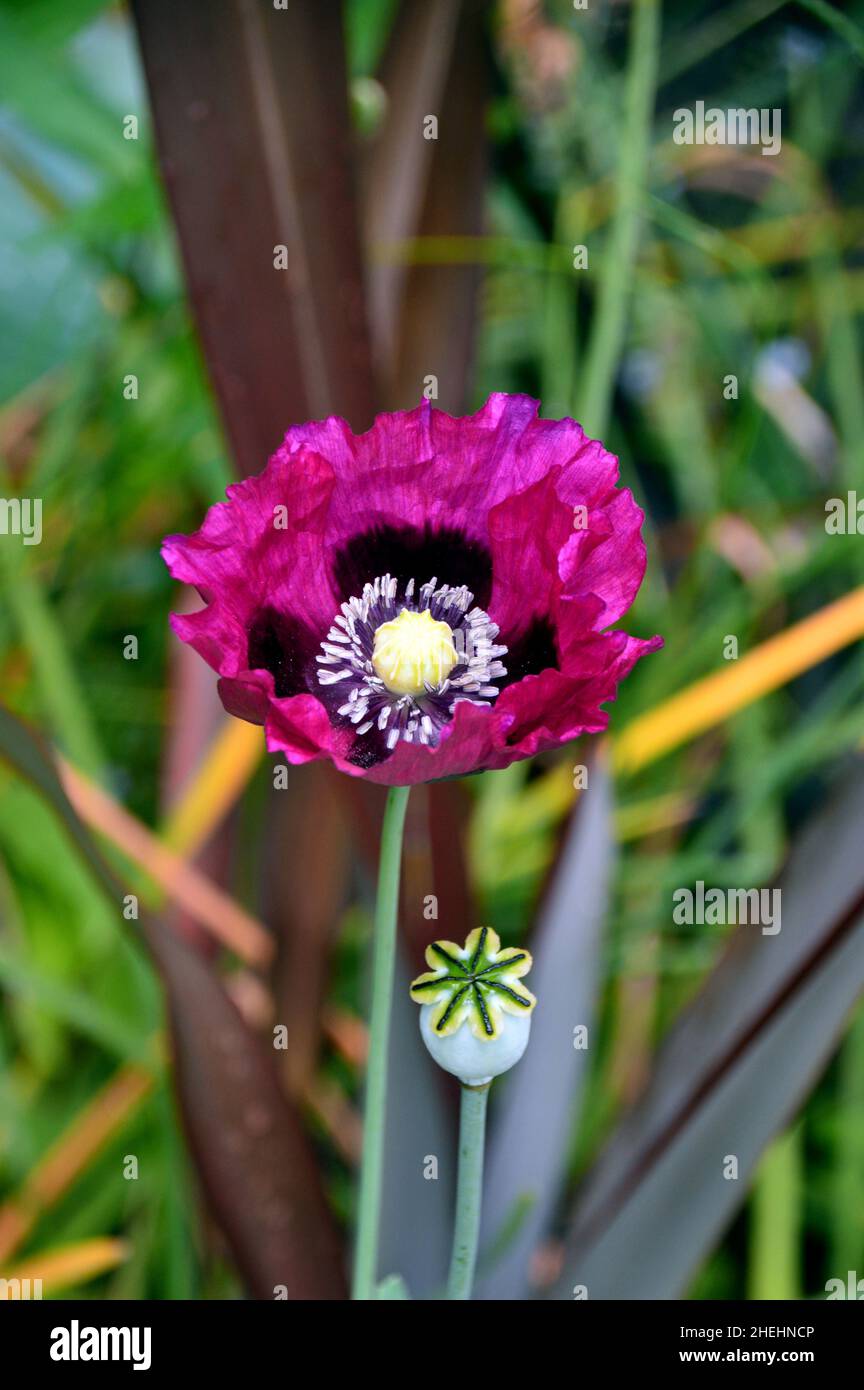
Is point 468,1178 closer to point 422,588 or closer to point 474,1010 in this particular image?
point 474,1010

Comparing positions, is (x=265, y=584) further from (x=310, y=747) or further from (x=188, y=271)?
(x=188, y=271)

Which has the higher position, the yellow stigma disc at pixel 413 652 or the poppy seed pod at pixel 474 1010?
the yellow stigma disc at pixel 413 652

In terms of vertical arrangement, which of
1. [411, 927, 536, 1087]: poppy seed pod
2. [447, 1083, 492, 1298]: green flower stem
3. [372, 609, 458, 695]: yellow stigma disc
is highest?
[372, 609, 458, 695]: yellow stigma disc

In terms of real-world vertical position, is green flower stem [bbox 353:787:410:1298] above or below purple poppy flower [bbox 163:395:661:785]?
below

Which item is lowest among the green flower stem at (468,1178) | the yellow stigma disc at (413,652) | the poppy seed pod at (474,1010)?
the green flower stem at (468,1178)

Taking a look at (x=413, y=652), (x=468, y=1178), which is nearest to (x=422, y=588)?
(x=413, y=652)

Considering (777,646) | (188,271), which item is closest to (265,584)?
(188,271)
